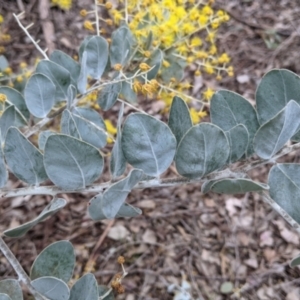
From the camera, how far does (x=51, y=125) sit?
1.90m

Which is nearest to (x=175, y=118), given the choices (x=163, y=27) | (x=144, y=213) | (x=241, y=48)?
(x=163, y=27)

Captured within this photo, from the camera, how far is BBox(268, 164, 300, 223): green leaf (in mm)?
744

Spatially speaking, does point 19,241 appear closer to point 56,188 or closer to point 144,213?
point 144,213

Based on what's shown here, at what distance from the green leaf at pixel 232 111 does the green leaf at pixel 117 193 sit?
0.62ft

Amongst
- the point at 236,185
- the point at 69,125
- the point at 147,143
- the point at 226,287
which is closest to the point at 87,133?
the point at 69,125

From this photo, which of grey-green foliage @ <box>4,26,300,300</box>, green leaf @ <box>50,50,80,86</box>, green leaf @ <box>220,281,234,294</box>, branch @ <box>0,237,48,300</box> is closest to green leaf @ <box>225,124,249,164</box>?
grey-green foliage @ <box>4,26,300,300</box>

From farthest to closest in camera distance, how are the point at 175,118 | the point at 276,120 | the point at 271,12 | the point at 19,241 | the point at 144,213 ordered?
1. the point at 271,12
2. the point at 144,213
3. the point at 19,241
4. the point at 175,118
5. the point at 276,120

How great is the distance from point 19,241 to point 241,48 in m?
1.56

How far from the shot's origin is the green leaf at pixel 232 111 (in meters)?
0.82

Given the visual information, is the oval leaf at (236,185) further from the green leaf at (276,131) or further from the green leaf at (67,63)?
the green leaf at (67,63)

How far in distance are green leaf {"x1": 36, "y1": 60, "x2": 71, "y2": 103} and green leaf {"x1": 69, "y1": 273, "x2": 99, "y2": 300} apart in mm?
485

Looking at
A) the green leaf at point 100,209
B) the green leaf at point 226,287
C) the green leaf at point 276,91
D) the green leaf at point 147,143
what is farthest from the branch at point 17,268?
the green leaf at point 226,287

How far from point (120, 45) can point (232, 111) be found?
435 millimetres

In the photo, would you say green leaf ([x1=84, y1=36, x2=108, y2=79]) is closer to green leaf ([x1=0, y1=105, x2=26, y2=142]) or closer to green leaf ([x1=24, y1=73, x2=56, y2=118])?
green leaf ([x1=24, y1=73, x2=56, y2=118])
